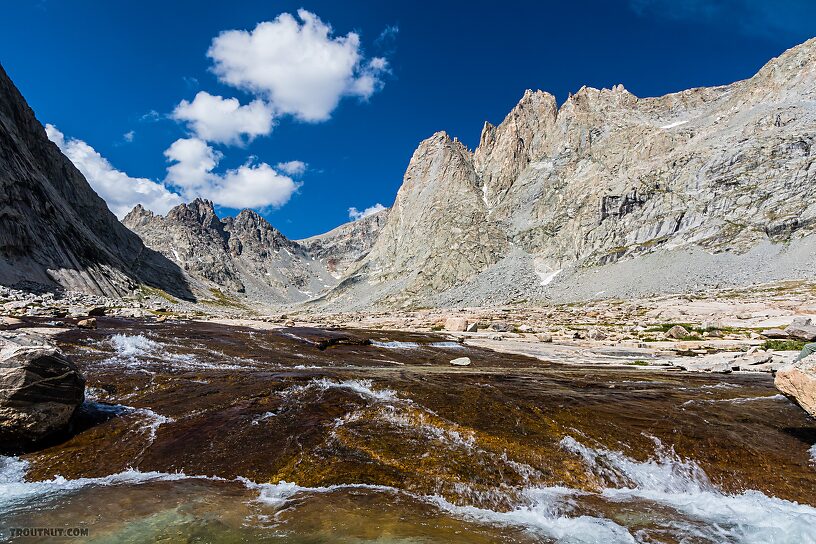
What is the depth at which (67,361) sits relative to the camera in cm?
1297

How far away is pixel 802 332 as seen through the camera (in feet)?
114

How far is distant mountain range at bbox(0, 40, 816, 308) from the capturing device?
101562 millimetres

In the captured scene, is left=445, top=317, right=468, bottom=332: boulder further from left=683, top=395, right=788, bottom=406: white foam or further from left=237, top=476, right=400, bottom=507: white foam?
left=237, top=476, right=400, bottom=507: white foam

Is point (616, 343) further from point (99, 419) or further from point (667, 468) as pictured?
point (99, 419)

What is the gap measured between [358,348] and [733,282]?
106225mm

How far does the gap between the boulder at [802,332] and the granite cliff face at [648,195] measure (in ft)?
266

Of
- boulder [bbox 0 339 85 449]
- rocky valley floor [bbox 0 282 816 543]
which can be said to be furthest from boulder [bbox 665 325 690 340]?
boulder [bbox 0 339 85 449]

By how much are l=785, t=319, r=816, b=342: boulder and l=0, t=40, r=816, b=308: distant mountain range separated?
258 feet

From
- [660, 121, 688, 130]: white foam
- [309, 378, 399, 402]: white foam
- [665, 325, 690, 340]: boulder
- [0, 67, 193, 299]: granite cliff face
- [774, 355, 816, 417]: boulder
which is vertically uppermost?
[660, 121, 688, 130]: white foam

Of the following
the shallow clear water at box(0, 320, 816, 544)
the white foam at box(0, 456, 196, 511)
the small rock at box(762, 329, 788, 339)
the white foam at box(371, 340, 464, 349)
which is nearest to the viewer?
the shallow clear water at box(0, 320, 816, 544)

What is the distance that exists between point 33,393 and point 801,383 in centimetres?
2252

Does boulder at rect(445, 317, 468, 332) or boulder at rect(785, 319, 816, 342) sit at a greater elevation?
boulder at rect(785, 319, 816, 342)

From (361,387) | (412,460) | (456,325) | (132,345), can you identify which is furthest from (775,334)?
(132,345)

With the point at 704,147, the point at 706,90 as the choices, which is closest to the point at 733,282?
the point at 704,147
